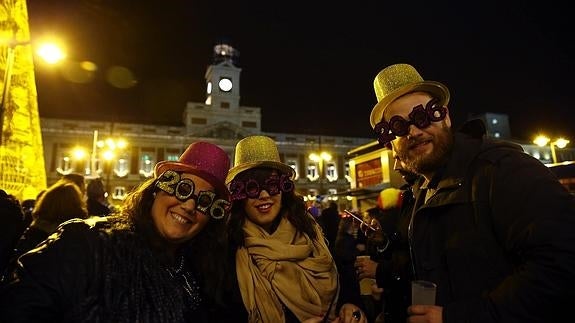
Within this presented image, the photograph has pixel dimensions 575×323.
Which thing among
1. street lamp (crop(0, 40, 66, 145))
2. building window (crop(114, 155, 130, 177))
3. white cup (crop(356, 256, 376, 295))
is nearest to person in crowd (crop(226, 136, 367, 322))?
white cup (crop(356, 256, 376, 295))

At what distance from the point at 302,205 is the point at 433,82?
160cm

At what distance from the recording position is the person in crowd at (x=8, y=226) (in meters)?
1.51

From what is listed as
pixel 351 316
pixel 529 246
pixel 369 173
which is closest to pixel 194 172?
pixel 351 316

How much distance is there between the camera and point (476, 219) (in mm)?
1680

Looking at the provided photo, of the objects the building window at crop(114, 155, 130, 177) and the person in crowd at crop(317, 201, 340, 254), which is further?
the building window at crop(114, 155, 130, 177)

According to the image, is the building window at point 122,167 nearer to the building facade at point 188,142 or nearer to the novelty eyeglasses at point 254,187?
the building facade at point 188,142

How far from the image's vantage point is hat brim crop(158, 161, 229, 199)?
2230 millimetres

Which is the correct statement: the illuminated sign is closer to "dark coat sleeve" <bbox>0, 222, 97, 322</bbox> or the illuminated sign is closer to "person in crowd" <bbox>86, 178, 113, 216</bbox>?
"person in crowd" <bbox>86, 178, 113, 216</bbox>

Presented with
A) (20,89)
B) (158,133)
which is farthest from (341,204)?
(20,89)

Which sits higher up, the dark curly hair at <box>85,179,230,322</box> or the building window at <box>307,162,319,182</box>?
the building window at <box>307,162,319,182</box>

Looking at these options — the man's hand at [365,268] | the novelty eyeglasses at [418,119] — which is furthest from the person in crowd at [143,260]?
the man's hand at [365,268]

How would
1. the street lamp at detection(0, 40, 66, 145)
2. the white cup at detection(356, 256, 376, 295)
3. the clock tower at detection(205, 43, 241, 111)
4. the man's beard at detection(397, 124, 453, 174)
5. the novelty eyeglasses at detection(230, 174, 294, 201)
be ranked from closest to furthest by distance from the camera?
the man's beard at detection(397, 124, 453, 174)
the novelty eyeglasses at detection(230, 174, 294, 201)
the white cup at detection(356, 256, 376, 295)
the street lamp at detection(0, 40, 66, 145)
the clock tower at detection(205, 43, 241, 111)

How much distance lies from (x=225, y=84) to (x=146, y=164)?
18533mm

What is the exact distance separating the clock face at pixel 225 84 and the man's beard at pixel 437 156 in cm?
5360
